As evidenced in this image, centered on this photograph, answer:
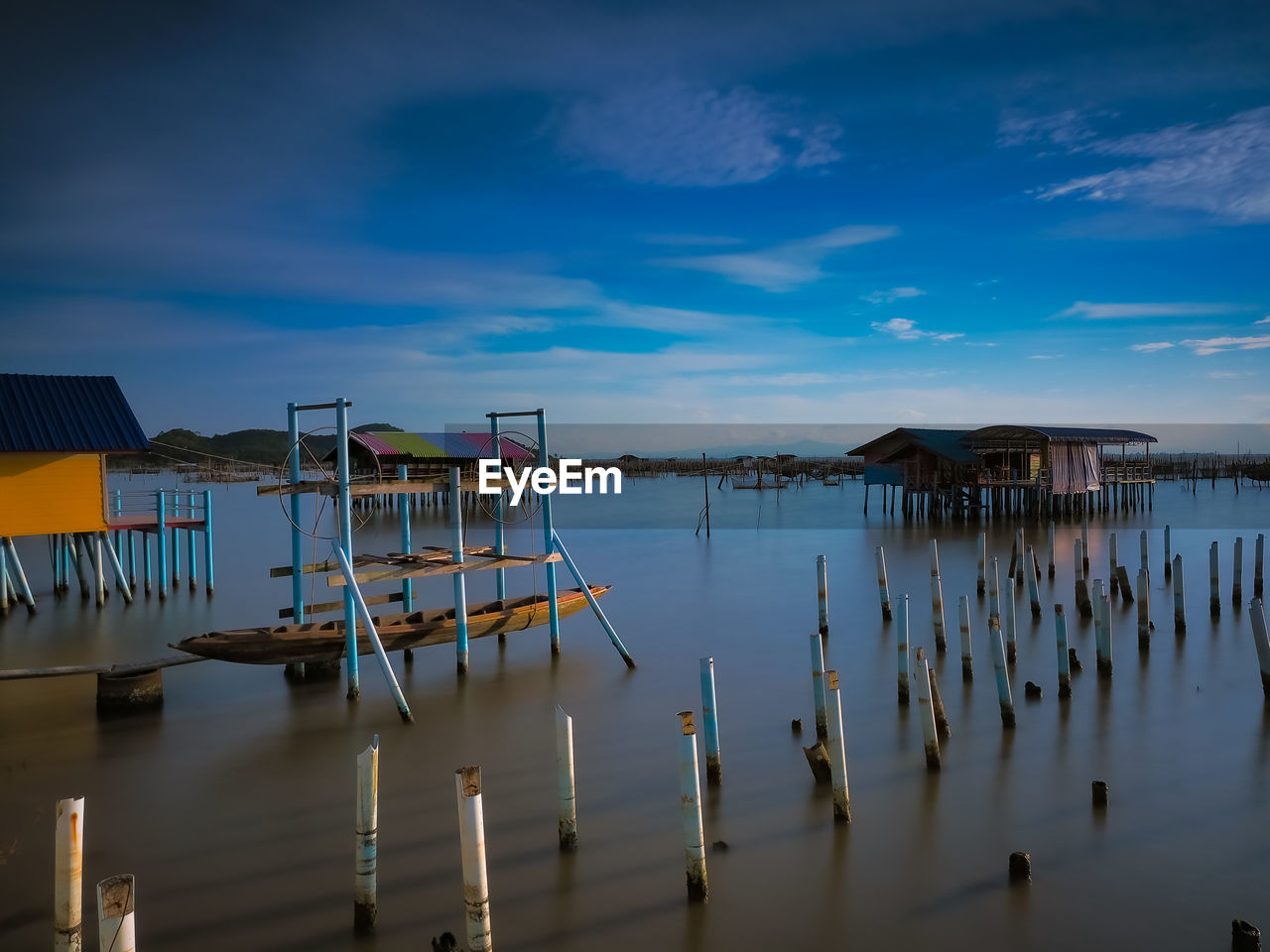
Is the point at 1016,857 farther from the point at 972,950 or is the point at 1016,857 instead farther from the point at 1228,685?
the point at 1228,685

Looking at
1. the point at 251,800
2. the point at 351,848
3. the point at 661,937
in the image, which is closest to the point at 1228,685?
the point at 661,937

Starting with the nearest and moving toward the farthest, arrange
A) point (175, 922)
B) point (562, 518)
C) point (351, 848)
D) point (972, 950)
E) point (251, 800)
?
point (972, 950) → point (175, 922) → point (351, 848) → point (251, 800) → point (562, 518)

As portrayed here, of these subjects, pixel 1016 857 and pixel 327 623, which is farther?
pixel 327 623

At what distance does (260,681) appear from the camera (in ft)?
38.0

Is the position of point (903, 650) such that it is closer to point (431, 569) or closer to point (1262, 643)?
point (1262, 643)

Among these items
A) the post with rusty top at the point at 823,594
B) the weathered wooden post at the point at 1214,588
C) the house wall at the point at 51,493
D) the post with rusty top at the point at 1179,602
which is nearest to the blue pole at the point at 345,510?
the post with rusty top at the point at 823,594

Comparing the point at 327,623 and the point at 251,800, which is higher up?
the point at 327,623

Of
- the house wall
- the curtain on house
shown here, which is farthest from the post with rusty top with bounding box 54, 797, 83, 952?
the curtain on house

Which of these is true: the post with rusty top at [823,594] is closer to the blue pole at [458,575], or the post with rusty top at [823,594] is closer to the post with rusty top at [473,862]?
the blue pole at [458,575]

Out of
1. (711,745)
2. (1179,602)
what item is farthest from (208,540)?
(1179,602)

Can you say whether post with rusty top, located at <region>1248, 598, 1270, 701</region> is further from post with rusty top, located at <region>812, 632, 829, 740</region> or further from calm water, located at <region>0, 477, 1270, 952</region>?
post with rusty top, located at <region>812, 632, 829, 740</region>

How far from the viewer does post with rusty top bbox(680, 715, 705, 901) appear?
5.63 m

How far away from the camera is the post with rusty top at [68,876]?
13.6 ft

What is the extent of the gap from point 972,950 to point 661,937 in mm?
1803
